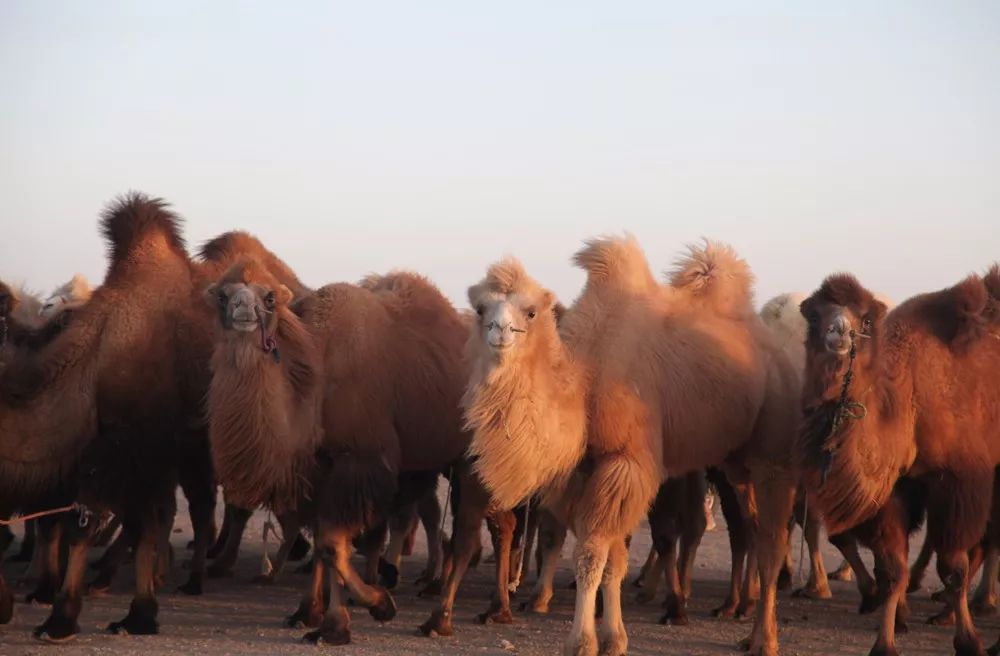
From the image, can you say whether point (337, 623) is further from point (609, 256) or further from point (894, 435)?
point (894, 435)

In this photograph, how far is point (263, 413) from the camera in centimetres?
948

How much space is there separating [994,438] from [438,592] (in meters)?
4.43

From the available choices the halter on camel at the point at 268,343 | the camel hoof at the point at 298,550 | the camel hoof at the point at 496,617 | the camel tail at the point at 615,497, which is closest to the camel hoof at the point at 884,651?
the camel tail at the point at 615,497

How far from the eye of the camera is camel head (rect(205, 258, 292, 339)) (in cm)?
942

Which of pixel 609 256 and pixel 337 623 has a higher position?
pixel 609 256

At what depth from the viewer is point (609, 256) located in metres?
9.96

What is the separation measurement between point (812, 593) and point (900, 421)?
3.25 meters

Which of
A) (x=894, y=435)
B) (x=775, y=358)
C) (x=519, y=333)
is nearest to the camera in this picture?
(x=519, y=333)

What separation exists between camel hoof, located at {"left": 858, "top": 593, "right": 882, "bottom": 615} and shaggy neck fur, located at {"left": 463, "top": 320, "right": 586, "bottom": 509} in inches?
140

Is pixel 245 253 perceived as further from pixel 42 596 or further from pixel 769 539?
pixel 769 539

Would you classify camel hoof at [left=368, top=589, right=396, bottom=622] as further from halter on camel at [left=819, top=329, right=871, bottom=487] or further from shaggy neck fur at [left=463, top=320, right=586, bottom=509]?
halter on camel at [left=819, top=329, right=871, bottom=487]

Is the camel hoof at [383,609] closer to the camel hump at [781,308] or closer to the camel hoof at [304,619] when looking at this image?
the camel hoof at [304,619]

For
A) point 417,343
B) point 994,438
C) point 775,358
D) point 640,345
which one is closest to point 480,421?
point 640,345

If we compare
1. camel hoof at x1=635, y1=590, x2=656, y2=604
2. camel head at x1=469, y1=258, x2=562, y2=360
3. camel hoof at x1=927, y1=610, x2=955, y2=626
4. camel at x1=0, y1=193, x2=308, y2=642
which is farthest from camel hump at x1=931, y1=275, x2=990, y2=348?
camel at x1=0, y1=193, x2=308, y2=642
